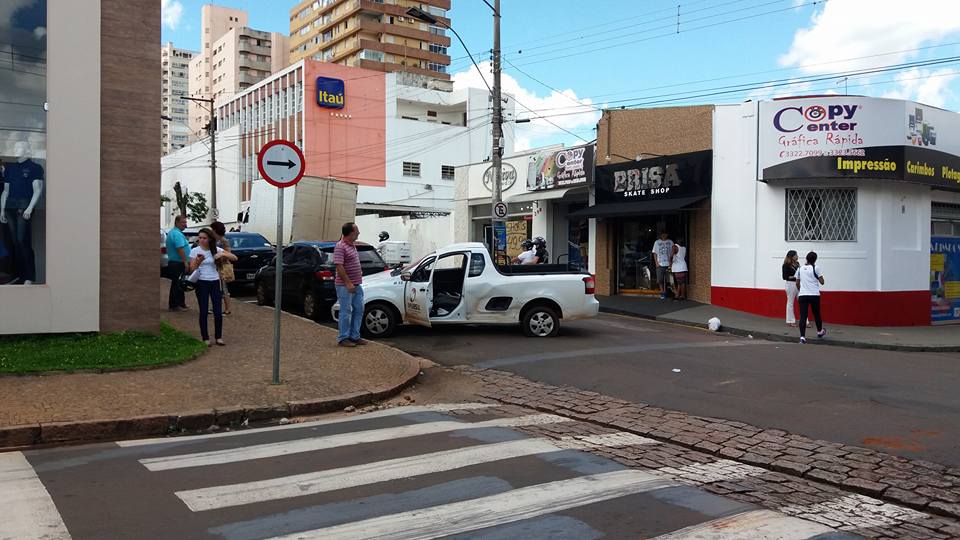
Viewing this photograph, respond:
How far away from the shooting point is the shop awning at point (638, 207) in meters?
18.7

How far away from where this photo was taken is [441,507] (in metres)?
4.64

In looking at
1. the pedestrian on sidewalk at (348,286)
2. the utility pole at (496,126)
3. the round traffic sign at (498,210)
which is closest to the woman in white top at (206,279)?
the pedestrian on sidewalk at (348,286)

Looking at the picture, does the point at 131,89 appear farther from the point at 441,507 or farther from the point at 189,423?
the point at 441,507

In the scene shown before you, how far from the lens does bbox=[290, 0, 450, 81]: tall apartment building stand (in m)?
76.2

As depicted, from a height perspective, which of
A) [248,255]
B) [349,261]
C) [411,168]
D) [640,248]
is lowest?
[349,261]

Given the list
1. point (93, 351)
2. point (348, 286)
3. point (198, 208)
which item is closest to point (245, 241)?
point (348, 286)

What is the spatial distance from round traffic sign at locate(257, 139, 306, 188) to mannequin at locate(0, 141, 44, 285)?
12.3ft

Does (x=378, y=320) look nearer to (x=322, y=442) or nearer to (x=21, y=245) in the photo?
(x=21, y=245)

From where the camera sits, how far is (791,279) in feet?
50.7

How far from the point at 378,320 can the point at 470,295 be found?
172 cm

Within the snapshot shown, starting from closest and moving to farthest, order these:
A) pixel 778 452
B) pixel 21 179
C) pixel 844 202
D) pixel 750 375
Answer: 1. pixel 778 452
2. pixel 21 179
3. pixel 750 375
4. pixel 844 202

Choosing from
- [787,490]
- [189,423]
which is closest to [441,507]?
[787,490]

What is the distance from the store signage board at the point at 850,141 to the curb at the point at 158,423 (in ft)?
43.0

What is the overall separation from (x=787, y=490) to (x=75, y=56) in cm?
1013
